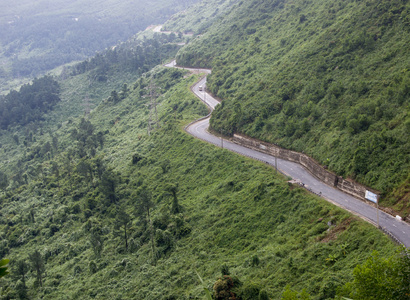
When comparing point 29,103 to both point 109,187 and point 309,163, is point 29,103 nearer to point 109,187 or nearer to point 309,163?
point 109,187

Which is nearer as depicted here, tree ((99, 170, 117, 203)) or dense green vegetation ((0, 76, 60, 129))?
tree ((99, 170, 117, 203))

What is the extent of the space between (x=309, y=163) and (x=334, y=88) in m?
15.5

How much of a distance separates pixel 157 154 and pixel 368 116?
141ft

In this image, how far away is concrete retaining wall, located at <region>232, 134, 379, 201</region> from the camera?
143 feet

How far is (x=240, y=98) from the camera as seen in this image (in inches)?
3142

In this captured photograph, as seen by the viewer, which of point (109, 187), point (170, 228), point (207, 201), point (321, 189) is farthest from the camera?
point (109, 187)

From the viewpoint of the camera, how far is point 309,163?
2071 inches

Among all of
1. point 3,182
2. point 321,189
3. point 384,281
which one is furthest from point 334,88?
point 3,182

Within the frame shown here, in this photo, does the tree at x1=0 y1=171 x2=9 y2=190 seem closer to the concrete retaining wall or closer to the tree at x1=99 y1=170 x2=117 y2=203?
the tree at x1=99 y1=170 x2=117 y2=203

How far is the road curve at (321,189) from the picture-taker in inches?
1379

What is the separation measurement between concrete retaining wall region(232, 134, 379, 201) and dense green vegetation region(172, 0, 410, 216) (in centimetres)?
103

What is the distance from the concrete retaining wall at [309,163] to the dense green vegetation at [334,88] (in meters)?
1.03

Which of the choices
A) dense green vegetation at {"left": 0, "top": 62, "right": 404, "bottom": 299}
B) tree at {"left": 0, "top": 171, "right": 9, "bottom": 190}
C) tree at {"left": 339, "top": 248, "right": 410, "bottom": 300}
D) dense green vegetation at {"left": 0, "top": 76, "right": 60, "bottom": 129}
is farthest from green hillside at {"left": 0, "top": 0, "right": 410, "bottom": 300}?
dense green vegetation at {"left": 0, "top": 76, "right": 60, "bottom": 129}

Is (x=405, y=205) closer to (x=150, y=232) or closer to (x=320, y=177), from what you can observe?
(x=320, y=177)
